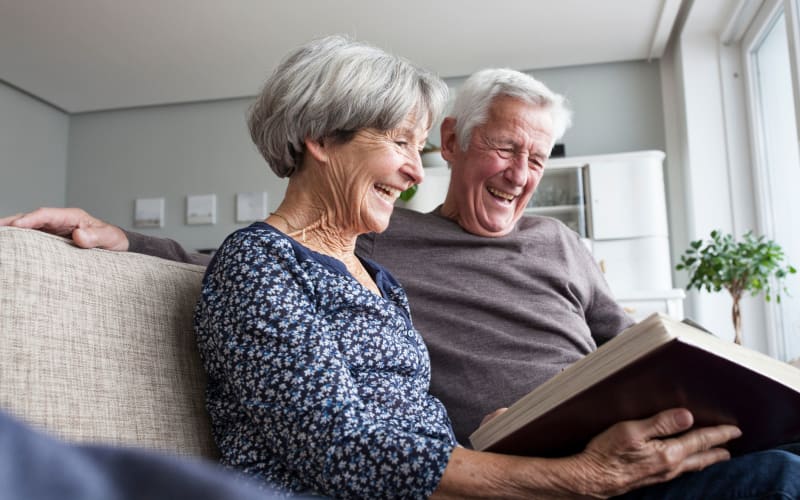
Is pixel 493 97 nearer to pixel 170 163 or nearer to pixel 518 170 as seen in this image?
pixel 518 170

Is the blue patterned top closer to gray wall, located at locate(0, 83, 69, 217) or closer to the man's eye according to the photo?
the man's eye

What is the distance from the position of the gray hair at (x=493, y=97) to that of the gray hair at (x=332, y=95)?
0.60m

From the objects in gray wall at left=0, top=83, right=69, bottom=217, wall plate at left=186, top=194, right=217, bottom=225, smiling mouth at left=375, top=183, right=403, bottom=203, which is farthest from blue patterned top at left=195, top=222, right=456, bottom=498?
gray wall at left=0, top=83, right=69, bottom=217

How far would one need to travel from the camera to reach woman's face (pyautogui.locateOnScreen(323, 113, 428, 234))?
1.23m

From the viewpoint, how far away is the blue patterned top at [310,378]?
2.74ft

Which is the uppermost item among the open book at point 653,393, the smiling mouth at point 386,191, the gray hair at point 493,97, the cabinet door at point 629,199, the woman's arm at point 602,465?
the cabinet door at point 629,199

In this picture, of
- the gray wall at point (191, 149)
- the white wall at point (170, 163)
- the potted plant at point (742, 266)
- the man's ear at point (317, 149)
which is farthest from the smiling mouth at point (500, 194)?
the white wall at point (170, 163)

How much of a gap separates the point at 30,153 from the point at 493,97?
564 cm

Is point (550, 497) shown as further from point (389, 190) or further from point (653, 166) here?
point (653, 166)

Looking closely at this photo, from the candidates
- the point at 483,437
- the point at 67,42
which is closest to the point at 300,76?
the point at 483,437

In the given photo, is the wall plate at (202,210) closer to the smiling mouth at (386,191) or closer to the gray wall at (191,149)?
the gray wall at (191,149)

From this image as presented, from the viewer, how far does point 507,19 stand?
188 inches

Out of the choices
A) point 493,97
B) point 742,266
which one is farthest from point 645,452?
point 742,266

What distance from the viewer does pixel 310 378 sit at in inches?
33.9
